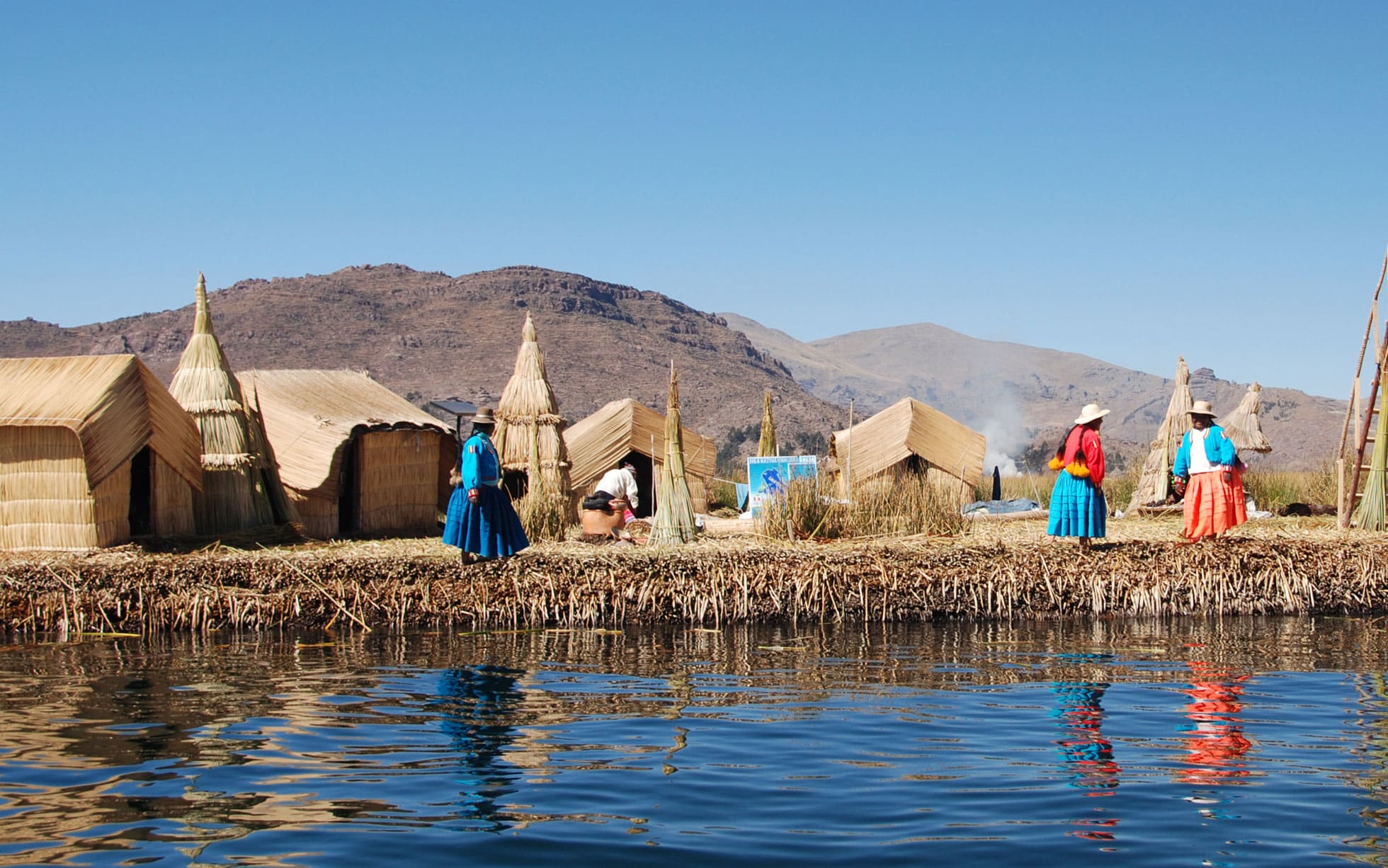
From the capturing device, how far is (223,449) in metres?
13.5

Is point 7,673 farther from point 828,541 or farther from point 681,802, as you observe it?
point 828,541

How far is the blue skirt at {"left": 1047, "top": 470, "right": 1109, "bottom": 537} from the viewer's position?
11281mm

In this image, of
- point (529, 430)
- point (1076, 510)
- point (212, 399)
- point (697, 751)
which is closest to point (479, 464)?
point (212, 399)

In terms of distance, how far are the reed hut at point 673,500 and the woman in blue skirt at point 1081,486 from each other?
10.2 feet

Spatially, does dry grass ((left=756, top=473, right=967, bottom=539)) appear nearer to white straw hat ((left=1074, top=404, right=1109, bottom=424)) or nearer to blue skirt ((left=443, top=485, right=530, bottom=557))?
white straw hat ((left=1074, top=404, right=1109, bottom=424))

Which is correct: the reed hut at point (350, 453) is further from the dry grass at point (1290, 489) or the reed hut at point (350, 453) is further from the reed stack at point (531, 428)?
the dry grass at point (1290, 489)

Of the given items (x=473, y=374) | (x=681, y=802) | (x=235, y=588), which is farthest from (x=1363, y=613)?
(x=473, y=374)

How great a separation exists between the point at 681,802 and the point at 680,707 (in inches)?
69.4

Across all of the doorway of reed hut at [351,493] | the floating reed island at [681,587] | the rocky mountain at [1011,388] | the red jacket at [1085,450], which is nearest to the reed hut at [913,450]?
the red jacket at [1085,450]

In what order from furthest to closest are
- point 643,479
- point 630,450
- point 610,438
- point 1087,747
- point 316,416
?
point 643,479 → point 630,450 → point 610,438 → point 316,416 → point 1087,747

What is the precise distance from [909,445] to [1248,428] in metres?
4.39

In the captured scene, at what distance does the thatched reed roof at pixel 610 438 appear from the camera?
16781 mm

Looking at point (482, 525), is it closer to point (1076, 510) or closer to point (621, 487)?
point (621, 487)

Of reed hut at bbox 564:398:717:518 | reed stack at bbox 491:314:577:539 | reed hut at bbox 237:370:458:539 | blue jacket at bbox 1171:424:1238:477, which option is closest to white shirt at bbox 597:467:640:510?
reed stack at bbox 491:314:577:539
